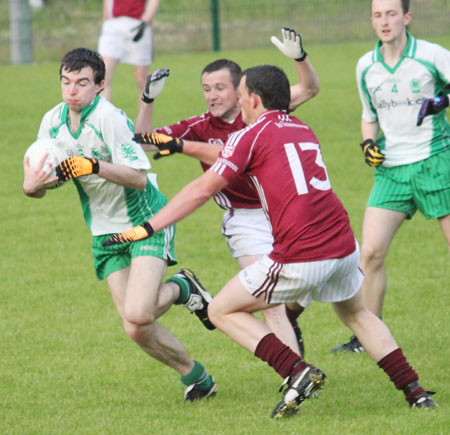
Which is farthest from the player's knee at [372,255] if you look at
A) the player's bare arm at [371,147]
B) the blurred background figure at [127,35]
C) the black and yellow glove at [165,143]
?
the blurred background figure at [127,35]

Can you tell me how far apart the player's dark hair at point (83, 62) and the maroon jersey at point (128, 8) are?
9277 mm

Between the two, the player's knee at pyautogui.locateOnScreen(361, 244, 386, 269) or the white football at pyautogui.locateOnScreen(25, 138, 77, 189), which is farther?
the player's knee at pyautogui.locateOnScreen(361, 244, 386, 269)

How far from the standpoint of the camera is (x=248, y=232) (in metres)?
6.64

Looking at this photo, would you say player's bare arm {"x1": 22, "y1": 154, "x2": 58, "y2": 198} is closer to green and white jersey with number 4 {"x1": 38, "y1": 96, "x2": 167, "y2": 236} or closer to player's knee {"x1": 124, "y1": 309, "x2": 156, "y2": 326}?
green and white jersey with number 4 {"x1": 38, "y1": 96, "x2": 167, "y2": 236}

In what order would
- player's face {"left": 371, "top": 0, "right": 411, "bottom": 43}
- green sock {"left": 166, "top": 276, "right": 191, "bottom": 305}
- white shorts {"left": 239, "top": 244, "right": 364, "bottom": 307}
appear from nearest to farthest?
white shorts {"left": 239, "top": 244, "right": 364, "bottom": 307}
green sock {"left": 166, "top": 276, "right": 191, "bottom": 305}
player's face {"left": 371, "top": 0, "right": 411, "bottom": 43}

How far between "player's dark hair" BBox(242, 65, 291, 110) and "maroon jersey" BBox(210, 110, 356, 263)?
14cm

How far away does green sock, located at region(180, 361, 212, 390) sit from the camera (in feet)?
20.5

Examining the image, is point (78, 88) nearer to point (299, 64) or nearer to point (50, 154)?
point (50, 154)

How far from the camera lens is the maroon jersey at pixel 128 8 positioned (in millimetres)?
15312

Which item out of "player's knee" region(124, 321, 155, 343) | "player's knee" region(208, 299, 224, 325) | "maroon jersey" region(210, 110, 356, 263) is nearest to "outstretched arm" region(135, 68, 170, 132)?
"maroon jersey" region(210, 110, 356, 263)

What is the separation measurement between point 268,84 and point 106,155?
1.25m

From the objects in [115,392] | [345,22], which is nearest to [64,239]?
[115,392]

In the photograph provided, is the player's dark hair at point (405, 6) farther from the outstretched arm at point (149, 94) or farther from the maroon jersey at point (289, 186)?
the maroon jersey at point (289, 186)

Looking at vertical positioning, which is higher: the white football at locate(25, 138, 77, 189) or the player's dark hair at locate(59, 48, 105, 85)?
the player's dark hair at locate(59, 48, 105, 85)
